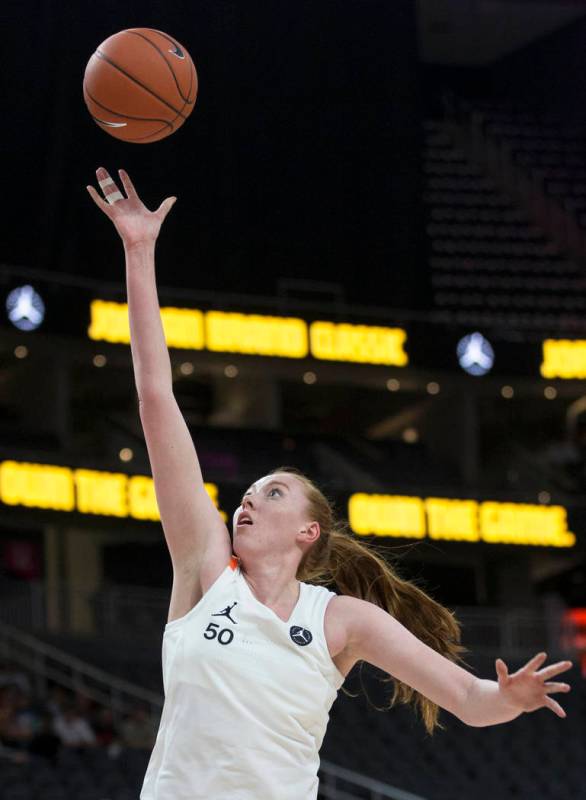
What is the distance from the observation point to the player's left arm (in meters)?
3.52

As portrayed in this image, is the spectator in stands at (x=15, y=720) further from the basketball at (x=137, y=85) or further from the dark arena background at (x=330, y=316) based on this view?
the basketball at (x=137, y=85)

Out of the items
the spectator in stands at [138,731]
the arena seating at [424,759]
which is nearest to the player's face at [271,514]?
the arena seating at [424,759]

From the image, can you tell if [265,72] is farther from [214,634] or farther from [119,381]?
[214,634]

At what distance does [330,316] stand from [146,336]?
1998cm

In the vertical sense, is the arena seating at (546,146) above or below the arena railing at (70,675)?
above

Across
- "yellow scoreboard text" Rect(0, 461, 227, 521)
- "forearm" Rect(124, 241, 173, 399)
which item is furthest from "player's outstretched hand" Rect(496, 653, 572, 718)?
"yellow scoreboard text" Rect(0, 461, 227, 521)

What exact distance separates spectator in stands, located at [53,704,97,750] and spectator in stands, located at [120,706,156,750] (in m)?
0.35

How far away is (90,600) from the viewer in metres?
21.0

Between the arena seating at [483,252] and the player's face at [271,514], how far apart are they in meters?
23.3

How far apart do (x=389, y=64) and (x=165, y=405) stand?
2377cm

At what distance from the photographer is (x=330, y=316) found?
78.7ft

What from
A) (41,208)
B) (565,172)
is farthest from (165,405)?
(565,172)

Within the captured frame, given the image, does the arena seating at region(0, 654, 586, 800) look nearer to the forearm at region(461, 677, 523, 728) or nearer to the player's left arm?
the player's left arm

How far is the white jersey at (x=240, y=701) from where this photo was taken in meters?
3.68
